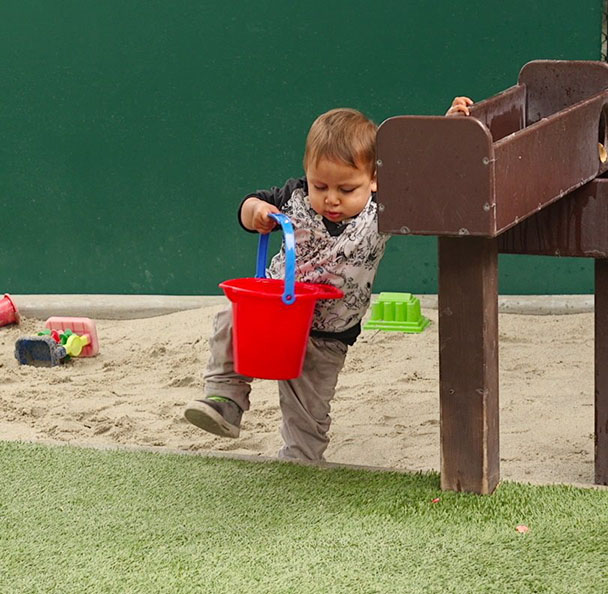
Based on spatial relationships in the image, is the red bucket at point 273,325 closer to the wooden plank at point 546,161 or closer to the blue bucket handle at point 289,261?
the blue bucket handle at point 289,261

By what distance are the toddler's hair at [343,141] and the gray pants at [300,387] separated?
1.65ft

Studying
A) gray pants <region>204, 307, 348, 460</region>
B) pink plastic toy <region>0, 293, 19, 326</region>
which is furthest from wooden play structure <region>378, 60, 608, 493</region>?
pink plastic toy <region>0, 293, 19, 326</region>

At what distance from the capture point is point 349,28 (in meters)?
4.85

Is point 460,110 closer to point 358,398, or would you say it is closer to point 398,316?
point 358,398

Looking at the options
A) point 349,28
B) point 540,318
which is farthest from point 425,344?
point 349,28

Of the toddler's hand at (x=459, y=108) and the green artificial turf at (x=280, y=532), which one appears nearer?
the green artificial turf at (x=280, y=532)

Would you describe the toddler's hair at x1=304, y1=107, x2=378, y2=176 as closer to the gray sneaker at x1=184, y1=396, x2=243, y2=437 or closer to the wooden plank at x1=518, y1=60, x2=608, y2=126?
the wooden plank at x1=518, y1=60, x2=608, y2=126

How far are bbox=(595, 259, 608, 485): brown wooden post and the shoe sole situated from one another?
0.90m

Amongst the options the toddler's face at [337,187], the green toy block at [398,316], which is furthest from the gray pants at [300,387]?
the green toy block at [398,316]

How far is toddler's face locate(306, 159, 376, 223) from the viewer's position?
2.73m

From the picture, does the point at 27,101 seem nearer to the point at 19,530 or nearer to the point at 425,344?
the point at 425,344

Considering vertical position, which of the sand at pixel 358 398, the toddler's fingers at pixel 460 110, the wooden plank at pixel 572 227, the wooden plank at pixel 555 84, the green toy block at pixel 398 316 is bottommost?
the sand at pixel 358 398

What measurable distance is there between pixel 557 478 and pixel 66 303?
2.75 m

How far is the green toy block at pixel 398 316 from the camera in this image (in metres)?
4.64
